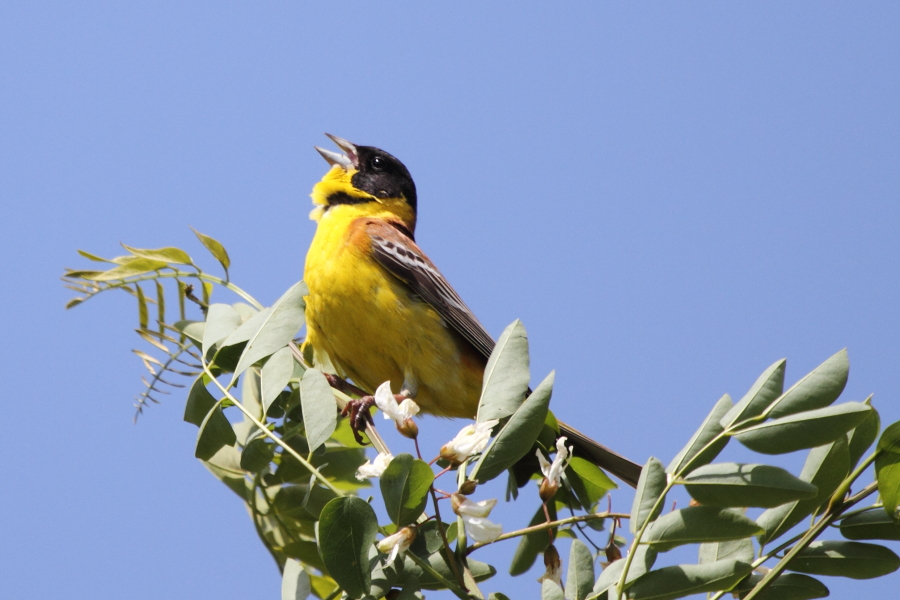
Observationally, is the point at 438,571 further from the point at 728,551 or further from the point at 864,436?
the point at 864,436

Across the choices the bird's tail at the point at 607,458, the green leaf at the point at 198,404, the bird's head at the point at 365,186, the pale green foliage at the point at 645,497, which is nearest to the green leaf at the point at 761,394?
the pale green foliage at the point at 645,497

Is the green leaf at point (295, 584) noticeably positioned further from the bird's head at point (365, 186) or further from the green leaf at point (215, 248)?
the bird's head at point (365, 186)

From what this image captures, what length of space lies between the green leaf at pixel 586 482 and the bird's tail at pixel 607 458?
2.02 ft

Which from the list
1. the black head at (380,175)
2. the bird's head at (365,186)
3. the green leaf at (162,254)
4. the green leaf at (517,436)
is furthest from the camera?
the black head at (380,175)

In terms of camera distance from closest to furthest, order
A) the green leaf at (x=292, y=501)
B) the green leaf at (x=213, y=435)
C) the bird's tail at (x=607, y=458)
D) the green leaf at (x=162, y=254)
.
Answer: the green leaf at (x=213, y=435) → the green leaf at (x=292, y=501) → the green leaf at (x=162, y=254) → the bird's tail at (x=607, y=458)

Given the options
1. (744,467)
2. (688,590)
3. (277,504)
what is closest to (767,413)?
(744,467)

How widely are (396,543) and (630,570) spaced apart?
51 centimetres

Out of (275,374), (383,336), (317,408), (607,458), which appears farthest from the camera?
(383,336)

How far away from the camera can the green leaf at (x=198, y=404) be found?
2438 mm

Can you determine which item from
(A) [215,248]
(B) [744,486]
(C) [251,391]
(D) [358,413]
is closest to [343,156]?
(A) [215,248]

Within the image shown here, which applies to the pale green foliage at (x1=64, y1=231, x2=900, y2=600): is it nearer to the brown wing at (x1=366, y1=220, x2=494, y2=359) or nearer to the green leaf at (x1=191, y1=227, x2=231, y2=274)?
the green leaf at (x1=191, y1=227, x2=231, y2=274)

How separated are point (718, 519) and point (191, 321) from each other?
79.6 inches

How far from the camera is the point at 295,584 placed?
86.1 inches

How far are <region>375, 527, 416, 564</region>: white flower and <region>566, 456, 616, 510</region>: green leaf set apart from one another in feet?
3.35
